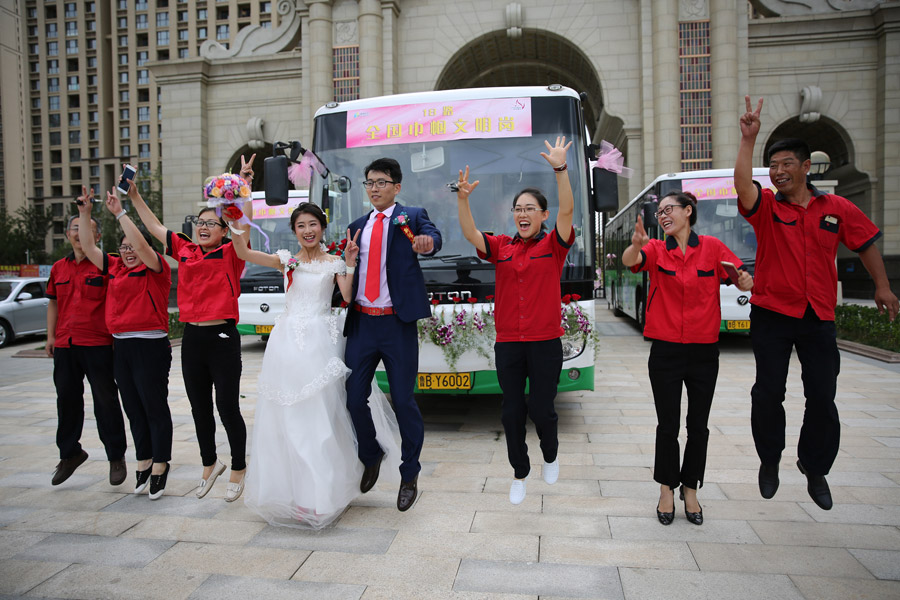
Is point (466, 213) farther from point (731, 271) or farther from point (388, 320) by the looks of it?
point (731, 271)

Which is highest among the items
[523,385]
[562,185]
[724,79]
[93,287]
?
[724,79]

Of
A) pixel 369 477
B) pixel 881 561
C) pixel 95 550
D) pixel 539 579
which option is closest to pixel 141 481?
pixel 95 550

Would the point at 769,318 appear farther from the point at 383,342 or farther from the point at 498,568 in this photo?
the point at 383,342

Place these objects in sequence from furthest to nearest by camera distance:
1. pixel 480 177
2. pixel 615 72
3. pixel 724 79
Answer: pixel 615 72 → pixel 724 79 → pixel 480 177

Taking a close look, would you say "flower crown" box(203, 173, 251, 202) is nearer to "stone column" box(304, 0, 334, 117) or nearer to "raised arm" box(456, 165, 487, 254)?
"raised arm" box(456, 165, 487, 254)

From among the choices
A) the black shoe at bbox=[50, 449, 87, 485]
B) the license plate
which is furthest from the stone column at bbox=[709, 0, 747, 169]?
the black shoe at bbox=[50, 449, 87, 485]

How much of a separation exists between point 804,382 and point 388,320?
2.51 m

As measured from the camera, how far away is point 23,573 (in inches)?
121

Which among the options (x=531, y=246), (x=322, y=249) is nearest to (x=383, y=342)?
(x=322, y=249)

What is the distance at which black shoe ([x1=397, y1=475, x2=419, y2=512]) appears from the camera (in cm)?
382

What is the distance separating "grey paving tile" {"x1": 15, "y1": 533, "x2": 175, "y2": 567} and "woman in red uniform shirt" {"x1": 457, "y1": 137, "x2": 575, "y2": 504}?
7.03 ft

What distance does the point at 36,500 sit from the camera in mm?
4195

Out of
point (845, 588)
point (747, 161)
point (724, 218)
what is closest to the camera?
point (845, 588)

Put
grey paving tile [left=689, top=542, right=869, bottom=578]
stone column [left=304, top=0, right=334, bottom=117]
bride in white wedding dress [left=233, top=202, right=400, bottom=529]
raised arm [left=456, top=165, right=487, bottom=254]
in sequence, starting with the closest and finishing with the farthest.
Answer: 1. grey paving tile [left=689, top=542, right=869, bottom=578]
2. bride in white wedding dress [left=233, top=202, right=400, bottom=529]
3. raised arm [left=456, top=165, right=487, bottom=254]
4. stone column [left=304, top=0, right=334, bottom=117]
